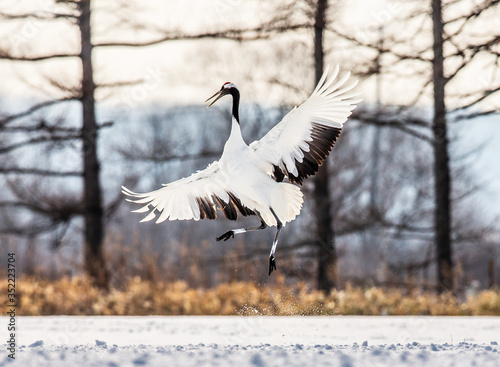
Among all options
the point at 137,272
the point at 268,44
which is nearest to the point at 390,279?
the point at 137,272

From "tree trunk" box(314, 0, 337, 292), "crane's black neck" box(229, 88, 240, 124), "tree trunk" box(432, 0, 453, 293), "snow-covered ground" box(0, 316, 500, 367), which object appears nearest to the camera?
"snow-covered ground" box(0, 316, 500, 367)

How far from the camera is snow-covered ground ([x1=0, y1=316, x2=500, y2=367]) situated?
18.5ft

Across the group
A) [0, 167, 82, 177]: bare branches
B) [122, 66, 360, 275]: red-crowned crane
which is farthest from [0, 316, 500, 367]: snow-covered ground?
[0, 167, 82, 177]: bare branches

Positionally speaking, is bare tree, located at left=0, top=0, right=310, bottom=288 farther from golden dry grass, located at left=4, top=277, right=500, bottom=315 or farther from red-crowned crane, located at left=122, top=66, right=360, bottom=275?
red-crowned crane, located at left=122, top=66, right=360, bottom=275

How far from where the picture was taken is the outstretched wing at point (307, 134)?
625 cm

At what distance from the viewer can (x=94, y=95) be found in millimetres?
13789

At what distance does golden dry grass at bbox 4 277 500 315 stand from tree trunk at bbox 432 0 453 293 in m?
1.01

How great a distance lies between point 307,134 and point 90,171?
28.1ft

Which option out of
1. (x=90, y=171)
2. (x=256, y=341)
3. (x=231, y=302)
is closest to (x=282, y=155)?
(x=256, y=341)

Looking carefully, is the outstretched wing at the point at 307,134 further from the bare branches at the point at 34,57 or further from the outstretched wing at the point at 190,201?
the bare branches at the point at 34,57

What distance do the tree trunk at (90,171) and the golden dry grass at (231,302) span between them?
0.84 metres

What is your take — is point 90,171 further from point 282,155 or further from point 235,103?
point 282,155

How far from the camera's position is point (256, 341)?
750 centimetres

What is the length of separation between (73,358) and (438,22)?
949 centimetres
